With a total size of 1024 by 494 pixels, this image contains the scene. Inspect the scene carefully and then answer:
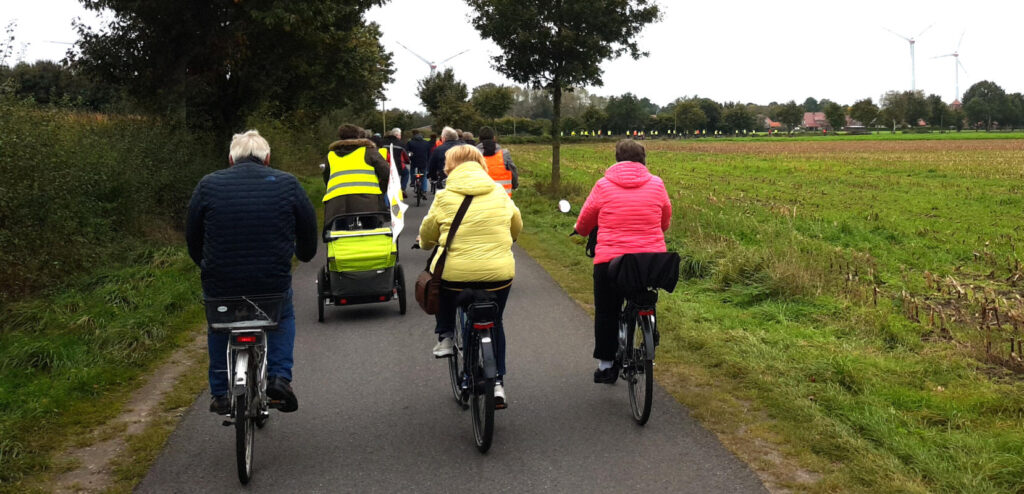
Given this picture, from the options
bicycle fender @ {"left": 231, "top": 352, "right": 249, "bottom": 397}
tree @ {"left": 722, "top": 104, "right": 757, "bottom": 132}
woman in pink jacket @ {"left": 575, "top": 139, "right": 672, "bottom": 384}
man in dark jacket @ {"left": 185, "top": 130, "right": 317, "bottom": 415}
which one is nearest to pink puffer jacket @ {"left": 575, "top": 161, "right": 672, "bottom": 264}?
woman in pink jacket @ {"left": 575, "top": 139, "right": 672, "bottom": 384}

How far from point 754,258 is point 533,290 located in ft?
9.41

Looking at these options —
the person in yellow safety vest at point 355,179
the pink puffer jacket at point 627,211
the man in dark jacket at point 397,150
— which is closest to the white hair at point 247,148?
the pink puffer jacket at point 627,211

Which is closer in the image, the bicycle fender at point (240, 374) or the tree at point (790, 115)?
the bicycle fender at point (240, 374)

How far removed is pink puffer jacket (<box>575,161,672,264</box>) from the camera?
19.1 ft

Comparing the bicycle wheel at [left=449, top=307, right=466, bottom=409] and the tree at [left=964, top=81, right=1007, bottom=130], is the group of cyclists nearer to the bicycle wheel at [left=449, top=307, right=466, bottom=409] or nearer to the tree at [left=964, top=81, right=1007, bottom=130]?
the bicycle wheel at [left=449, top=307, right=466, bottom=409]

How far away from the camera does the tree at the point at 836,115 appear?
15888 centimetres

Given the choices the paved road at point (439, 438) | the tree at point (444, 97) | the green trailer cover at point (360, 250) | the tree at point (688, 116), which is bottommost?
→ the paved road at point (439, 438)

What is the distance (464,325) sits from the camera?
18.4 feet

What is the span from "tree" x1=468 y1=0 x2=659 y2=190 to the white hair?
54.7ft

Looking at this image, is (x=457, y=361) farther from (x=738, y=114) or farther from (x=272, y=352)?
(x=738, y=114)

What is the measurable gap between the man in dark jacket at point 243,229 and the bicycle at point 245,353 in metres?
0.07

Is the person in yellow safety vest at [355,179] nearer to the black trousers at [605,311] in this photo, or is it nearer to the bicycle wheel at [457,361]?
the bicycle wheel at [457,361]

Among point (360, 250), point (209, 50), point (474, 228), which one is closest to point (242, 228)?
point (474, 228)

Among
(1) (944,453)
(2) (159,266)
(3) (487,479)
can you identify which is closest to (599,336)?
(3) (487,479)
